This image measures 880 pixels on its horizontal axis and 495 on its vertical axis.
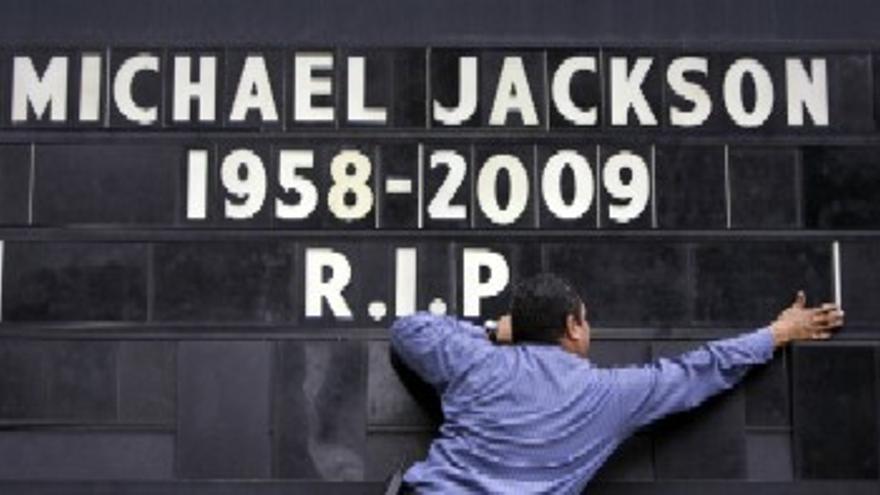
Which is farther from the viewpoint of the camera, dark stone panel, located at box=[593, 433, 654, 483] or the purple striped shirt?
dark stone panel, located at box=[593, 433, 654, 483]

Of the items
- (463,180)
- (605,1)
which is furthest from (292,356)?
(605,1)

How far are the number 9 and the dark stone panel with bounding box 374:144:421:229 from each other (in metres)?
0.54

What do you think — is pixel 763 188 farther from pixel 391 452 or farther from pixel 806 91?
pixel 391 452

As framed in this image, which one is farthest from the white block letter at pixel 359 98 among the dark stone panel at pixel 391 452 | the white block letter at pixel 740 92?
the white block letter at pixel 740 92

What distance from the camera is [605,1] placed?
14.5ft

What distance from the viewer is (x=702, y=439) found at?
422 cm

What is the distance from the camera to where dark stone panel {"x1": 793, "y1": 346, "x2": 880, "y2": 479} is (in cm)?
420

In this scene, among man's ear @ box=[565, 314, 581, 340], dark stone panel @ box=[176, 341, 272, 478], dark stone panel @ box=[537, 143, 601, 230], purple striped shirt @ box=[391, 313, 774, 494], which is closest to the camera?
purple striped shirt @ box=[391, 313, 774, 494]

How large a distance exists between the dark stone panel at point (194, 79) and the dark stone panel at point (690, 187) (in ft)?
4.16

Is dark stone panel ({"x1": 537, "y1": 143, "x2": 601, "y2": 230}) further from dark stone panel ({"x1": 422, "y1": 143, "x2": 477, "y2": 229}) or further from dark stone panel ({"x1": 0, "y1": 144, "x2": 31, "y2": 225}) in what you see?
dark stone panel ({"x1": 0, "y1": 144, "x2": 31, "y2": 225})

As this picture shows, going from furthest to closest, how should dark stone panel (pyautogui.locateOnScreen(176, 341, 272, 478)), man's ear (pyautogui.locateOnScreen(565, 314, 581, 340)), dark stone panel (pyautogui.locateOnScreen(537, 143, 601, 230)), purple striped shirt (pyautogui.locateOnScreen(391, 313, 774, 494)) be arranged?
1. dark stone panel (pyautogui.locateOnScreen(537, 143, 601, 230))
2. dark stone panel (pyautogui.locateOnScreen(176, 341, 272, 478))
3. man's ear (pyautogui.locateOnScreen(565, 314, 581, 340))
4. purple striped shirt (pyautogui.locateOnScreen(391, 313, 774, 494))

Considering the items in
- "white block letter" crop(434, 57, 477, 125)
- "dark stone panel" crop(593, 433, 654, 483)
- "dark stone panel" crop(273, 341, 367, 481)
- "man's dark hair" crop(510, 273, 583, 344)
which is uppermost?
"white block letter" crop(434, 57, 477, 125)

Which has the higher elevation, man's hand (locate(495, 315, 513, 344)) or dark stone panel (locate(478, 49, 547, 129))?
dark stone panel (locate(478, 49, 547, 129))

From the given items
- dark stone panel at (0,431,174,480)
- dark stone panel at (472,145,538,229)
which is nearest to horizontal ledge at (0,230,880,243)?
dark stone panel at (472,145,538,229)
